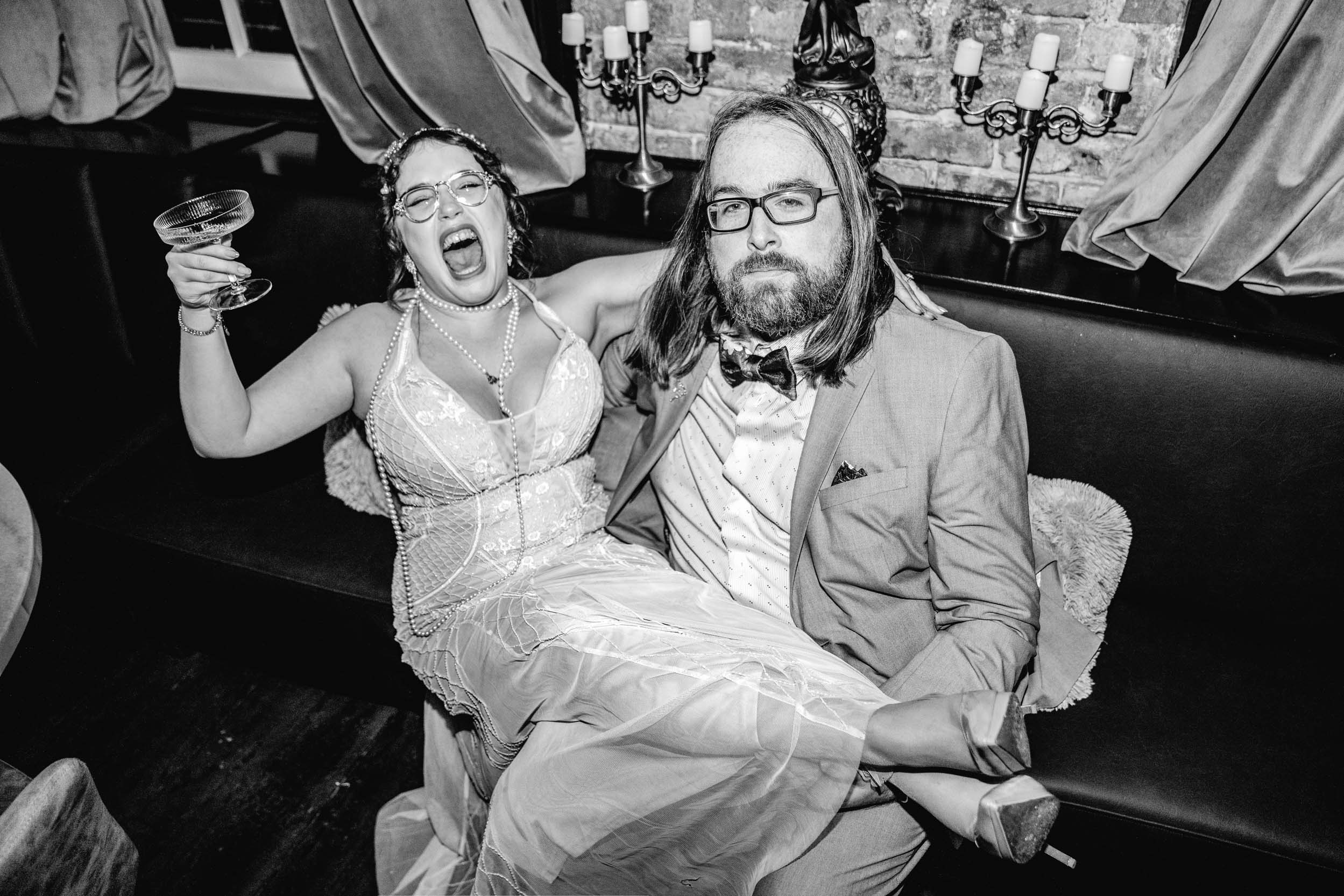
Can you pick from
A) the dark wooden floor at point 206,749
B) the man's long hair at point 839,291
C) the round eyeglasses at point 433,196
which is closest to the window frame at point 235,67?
the round eyeglasses at point 433,196

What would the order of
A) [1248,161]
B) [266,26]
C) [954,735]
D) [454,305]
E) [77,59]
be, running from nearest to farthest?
[954,735] < [1248,161] < [454,305] < [77,59] < [266,26]

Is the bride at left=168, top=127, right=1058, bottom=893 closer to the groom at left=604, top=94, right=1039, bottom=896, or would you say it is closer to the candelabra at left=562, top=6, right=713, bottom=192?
the groom at left=604, top=94, right=1039, bottom=896

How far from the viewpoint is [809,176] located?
69.3 inches

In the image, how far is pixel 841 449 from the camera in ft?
5.80

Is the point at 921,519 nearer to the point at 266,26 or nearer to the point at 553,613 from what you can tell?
the point at 553,613

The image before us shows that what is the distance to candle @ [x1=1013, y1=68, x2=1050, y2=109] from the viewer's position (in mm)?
2143

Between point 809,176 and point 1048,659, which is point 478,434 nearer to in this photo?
point 809,176

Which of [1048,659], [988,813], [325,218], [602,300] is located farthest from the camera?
[325,218]

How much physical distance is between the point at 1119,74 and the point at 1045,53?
17cm

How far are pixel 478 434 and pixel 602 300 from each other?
458 mm

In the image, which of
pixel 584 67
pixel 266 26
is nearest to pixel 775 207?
pixel 584 67

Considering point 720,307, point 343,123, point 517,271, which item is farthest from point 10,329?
point 720,307

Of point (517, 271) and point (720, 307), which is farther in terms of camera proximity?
point (517, 271)

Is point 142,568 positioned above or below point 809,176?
below
